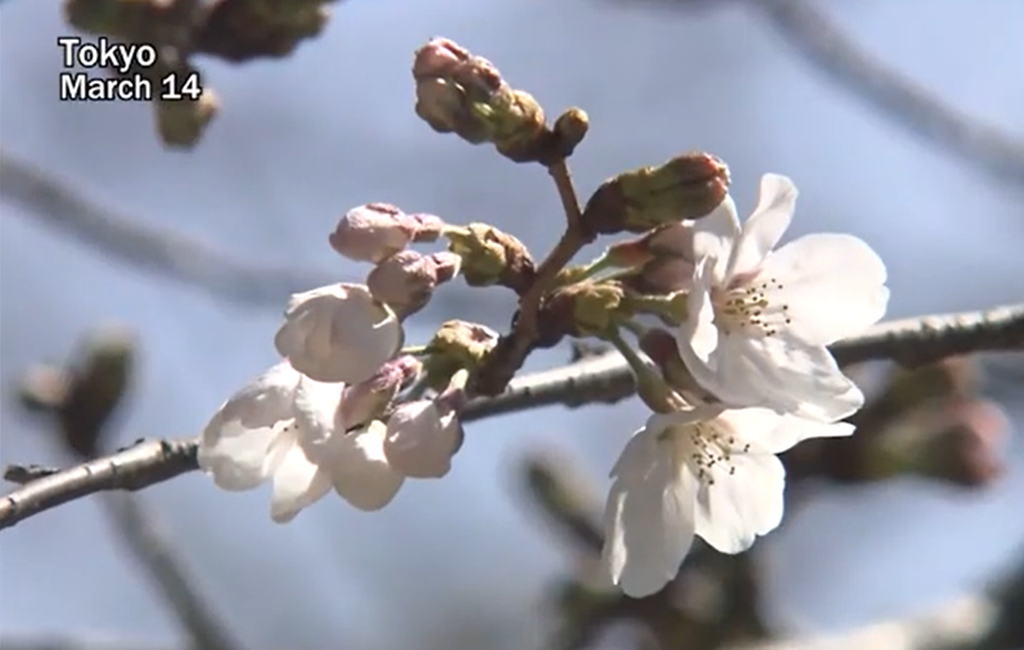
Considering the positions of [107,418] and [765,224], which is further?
[107,418]

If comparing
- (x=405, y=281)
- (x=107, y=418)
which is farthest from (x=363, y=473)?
(x=107, y=418)

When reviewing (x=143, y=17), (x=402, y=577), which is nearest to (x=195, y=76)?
(x=143, y=17)

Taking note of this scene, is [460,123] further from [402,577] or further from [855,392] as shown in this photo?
[402,577]

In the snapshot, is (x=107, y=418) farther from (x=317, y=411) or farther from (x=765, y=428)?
(x=765, y=428)

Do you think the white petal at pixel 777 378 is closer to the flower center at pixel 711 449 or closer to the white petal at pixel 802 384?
the white petal at pixel 802 384

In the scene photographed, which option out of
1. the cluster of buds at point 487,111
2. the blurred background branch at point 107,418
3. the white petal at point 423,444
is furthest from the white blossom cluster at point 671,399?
the blurred background branch at point 107,418

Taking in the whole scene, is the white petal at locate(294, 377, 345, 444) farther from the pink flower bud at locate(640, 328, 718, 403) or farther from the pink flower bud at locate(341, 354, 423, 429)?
the pink flower bud at locate(640, 328, 718, 403)


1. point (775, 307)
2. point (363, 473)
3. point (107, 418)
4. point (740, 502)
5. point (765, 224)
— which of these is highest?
point (765, 224)
